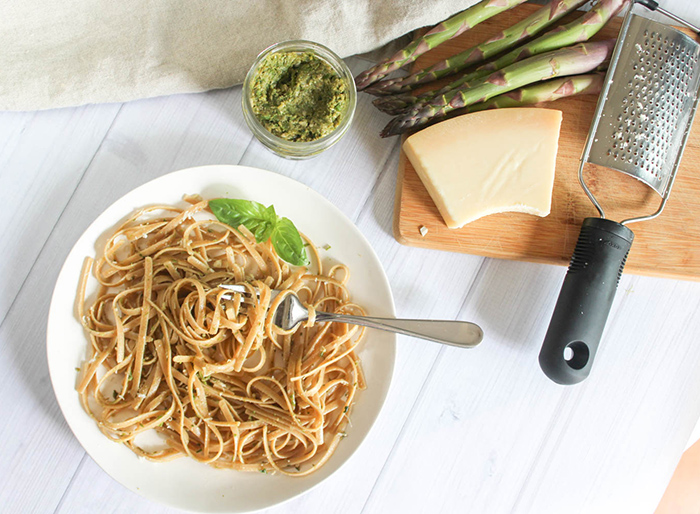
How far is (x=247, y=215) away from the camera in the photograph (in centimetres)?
189

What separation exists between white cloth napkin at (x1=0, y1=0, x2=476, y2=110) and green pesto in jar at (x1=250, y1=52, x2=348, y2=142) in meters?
0.17

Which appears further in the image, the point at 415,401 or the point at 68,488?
the point at 415,401

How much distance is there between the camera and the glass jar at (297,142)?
1.84 m

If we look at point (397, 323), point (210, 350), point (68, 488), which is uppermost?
point (397, 323)

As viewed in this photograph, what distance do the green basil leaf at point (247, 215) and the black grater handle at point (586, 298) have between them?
101cm

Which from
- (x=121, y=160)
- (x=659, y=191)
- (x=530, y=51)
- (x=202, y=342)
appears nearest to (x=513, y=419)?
(x=659, y=191)

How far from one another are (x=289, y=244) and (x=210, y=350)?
46 cm

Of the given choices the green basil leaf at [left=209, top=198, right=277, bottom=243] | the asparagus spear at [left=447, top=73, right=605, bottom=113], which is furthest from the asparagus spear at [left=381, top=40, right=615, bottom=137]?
the green basil leaf at [left=209, top=198, right=277, bottom=243]

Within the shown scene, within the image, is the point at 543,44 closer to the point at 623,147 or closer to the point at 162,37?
the point at 623,147

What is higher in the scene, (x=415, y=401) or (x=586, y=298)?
(x=586, y=298)

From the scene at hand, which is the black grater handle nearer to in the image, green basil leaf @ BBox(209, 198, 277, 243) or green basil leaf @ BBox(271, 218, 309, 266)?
green basil leaf @ BBox(271, 218, 309, 266)

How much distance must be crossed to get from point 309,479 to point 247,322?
1.82ft

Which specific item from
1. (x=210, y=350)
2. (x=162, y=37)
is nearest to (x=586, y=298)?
(x=210, y=350)

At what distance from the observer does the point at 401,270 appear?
2119 millimetres
